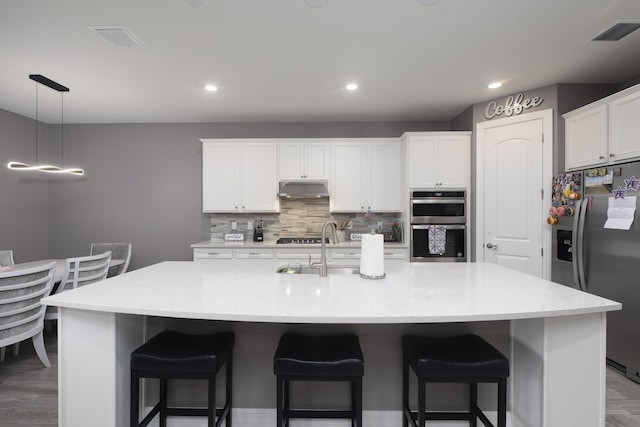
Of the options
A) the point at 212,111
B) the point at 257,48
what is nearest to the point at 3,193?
the point at 212,111

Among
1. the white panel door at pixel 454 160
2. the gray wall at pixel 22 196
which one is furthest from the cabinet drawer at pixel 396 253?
the gray wall at pixel 22 196

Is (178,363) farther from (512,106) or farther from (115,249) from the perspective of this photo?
(512,106)

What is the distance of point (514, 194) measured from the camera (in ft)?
10.8

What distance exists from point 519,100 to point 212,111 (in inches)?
145

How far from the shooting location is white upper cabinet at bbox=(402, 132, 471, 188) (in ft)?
12.2

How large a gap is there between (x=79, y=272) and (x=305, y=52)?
288cm

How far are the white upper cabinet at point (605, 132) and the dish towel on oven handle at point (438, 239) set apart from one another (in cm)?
136

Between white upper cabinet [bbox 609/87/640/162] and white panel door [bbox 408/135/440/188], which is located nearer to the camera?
white upper cabinet [bbox 609/87/640/162]

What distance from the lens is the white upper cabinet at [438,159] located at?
12.2ft

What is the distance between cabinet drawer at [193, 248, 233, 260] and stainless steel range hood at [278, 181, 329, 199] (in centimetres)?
103

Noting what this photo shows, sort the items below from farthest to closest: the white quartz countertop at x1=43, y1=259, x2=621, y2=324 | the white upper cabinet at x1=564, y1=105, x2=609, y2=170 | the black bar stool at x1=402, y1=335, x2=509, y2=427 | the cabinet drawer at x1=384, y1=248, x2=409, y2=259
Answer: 1. the cabinet drawer at x1=384, y1=248, x2=409, y2=259
2. the white upper cabinet at x1=564, y1=105, x2=609, y2=170
3. the black bar stool at x1=402, y1=335, x2=509, y2=427
4. the white quartz countertop at x1=43, y1=259, x2=621, y2=324

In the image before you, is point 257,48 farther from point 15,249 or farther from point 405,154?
point 15,249

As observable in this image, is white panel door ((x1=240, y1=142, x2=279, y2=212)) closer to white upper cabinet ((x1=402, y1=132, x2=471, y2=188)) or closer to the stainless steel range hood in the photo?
the stainless steel range hood

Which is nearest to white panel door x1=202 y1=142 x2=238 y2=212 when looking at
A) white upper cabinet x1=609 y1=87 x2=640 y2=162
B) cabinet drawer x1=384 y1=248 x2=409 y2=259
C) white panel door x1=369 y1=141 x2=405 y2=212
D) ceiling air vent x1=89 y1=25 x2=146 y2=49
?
ceiling air vent x1=89 y1=25 x2=146 y2=49
